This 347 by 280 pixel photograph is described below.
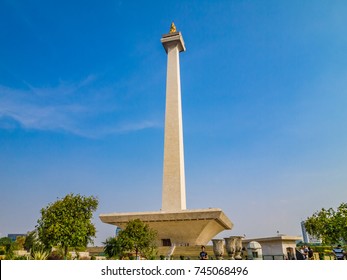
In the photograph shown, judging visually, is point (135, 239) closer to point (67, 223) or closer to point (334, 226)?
point (67, 223)

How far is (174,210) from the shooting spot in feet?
113

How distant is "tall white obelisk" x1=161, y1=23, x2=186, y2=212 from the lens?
37.0m

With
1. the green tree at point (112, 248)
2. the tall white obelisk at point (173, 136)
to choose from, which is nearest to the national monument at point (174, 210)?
the tall white obelisk at point (173, 136)

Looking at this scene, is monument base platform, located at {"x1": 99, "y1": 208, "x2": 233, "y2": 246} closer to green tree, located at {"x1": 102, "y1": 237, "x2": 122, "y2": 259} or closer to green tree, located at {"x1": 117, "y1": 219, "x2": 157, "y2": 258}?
green tree, located at {"x1": 102, "y1": 237, "x2": 122, "y2": 259}

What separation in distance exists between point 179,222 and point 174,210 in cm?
148

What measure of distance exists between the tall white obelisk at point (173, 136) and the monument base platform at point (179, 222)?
207cm

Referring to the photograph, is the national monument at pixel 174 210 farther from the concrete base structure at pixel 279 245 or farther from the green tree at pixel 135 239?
the green tree at pixel 135 239

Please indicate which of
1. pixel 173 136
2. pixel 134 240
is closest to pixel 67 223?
pixel 134 240

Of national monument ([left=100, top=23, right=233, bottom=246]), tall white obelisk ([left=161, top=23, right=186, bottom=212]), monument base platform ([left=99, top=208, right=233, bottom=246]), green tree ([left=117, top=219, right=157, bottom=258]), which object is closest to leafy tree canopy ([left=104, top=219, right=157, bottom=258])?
green tree ([left=117, top=219, right=157, bottom=258])

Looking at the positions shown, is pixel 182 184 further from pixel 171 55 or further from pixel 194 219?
pixel 171 55

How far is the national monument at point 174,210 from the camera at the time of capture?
109ft
